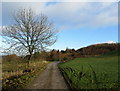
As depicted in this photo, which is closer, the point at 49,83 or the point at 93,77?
the point at 49,83

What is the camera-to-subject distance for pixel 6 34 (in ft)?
54.5

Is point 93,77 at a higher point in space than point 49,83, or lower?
higher

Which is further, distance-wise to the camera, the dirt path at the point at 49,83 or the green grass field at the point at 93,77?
the dirt path at the point at 49,83

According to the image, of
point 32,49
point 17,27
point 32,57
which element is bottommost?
point 32,57

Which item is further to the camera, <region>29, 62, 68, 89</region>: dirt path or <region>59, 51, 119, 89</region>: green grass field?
<region>29, 62, 68, 89</region>: dirt path

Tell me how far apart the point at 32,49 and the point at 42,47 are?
4.71ft

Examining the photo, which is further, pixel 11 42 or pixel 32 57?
pixel 32 57

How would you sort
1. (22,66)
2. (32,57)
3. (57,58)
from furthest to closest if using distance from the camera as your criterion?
(57,58) → (32,57) → (22,66)

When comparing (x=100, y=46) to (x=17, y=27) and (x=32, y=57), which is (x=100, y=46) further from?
(x=17, y=27)

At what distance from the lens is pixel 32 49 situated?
17.3m

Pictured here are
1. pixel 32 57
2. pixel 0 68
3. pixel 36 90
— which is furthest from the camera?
pixel 32 57

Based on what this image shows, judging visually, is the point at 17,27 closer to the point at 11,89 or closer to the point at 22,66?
the point at 22,66

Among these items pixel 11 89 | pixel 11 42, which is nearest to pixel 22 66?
pixel 11 42

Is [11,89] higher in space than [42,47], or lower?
lower
